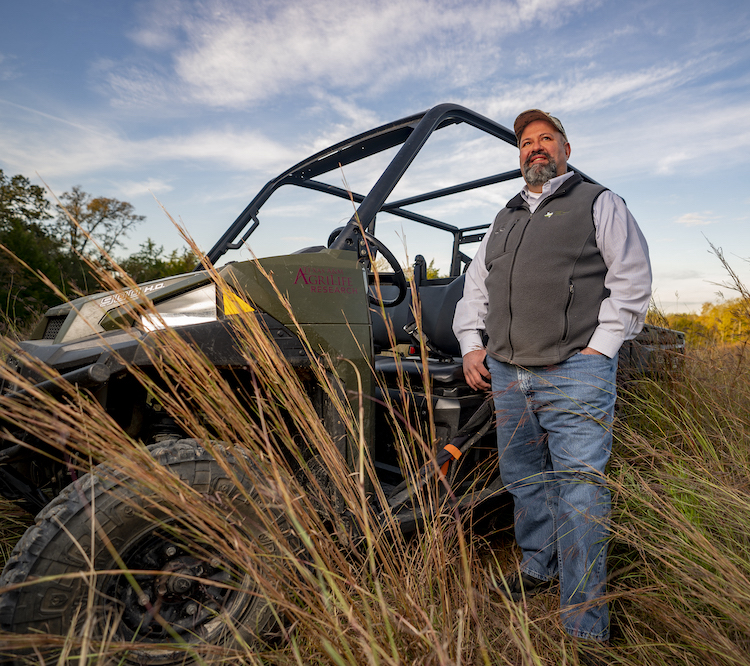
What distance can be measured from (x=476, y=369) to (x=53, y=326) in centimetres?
177

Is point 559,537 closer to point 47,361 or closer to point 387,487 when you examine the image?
point 387,487

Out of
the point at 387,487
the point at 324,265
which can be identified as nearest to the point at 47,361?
the point at 324,265

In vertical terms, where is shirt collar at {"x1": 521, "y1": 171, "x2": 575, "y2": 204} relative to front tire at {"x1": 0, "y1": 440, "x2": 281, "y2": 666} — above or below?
above

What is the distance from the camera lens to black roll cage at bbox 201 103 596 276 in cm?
205

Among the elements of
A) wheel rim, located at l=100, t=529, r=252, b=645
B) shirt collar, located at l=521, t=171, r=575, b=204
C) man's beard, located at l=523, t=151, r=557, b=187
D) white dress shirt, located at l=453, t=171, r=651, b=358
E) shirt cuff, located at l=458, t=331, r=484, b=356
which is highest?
man's beard, located at l=523, t=151, r=557, b=187

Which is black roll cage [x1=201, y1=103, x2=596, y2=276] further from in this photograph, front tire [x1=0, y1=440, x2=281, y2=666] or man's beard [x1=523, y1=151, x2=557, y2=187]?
front tire [x1=0, y1=440, x2=281, y2=666]

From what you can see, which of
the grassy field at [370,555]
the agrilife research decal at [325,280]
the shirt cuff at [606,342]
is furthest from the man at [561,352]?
the agrilife research decal at [325,280]

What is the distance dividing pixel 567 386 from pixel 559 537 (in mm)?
542

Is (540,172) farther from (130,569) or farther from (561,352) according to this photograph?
(130,569)

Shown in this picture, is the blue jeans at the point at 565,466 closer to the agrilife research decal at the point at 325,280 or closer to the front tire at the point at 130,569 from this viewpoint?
the agrilife research decal at the point at 325,280

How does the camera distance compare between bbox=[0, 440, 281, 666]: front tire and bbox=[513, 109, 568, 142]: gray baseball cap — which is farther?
bbox=[513, 109, 568, 142]: gray baseball cap

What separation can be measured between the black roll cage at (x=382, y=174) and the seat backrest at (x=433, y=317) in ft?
2.30

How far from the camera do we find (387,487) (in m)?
2.22

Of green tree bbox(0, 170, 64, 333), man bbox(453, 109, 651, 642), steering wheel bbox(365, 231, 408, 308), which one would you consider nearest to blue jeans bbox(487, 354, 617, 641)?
man bbox(453, 109, 651, 642)
